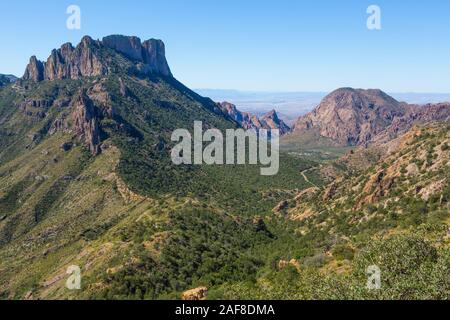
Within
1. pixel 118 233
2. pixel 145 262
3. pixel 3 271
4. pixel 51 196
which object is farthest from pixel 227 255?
pixel 51 196

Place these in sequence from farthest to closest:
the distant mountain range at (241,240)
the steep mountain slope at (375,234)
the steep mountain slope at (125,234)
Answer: the steep mountain slope at (125,234) → the distant mountain range at (241,240) → the steep mountain slope at (375,234)

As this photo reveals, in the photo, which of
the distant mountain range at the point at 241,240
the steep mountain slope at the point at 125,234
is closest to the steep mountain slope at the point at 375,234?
the distant mountain range at the point at 241,240

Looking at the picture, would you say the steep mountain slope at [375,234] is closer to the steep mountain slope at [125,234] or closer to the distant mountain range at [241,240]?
the distant mountain range at [241,240]

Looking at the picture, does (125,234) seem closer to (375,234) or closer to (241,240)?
(241,240)

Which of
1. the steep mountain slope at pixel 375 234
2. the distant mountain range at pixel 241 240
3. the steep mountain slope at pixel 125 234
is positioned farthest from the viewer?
the steep mountain slope at pixel 125 234

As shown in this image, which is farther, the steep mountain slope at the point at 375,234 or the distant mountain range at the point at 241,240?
the distant mountain range at the point at 241,240

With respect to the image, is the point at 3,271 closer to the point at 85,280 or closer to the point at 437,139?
the point at 85,280

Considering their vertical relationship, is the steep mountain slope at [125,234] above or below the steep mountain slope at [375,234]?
below

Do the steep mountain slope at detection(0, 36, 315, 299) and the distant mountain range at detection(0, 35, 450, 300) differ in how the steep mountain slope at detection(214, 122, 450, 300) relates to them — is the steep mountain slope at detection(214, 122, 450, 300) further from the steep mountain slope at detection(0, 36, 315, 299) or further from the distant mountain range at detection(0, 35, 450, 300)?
the steep mountain slope at detection(0, 36, 315, 299)

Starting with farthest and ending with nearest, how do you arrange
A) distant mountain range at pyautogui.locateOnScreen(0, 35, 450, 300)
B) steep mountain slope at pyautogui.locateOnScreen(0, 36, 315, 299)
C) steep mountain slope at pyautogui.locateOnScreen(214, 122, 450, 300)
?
steep mountain slope at pyautogui.locateOnScreen(0, 36, 315, 299), distant mountain range at pyautogui.locateOnScreen(0, 35, 450, 300), steep mountain slope at pyautogui.locateOnScreen(214, 122, 450, 300)

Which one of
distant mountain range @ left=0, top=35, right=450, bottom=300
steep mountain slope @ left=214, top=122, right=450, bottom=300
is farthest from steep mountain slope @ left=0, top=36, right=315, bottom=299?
steep mountain slope @ left=214, top=122, right=450, bottom=300

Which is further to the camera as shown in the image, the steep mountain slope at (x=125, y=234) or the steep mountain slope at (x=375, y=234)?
the steep mountain slope at (x=125, y=234)
